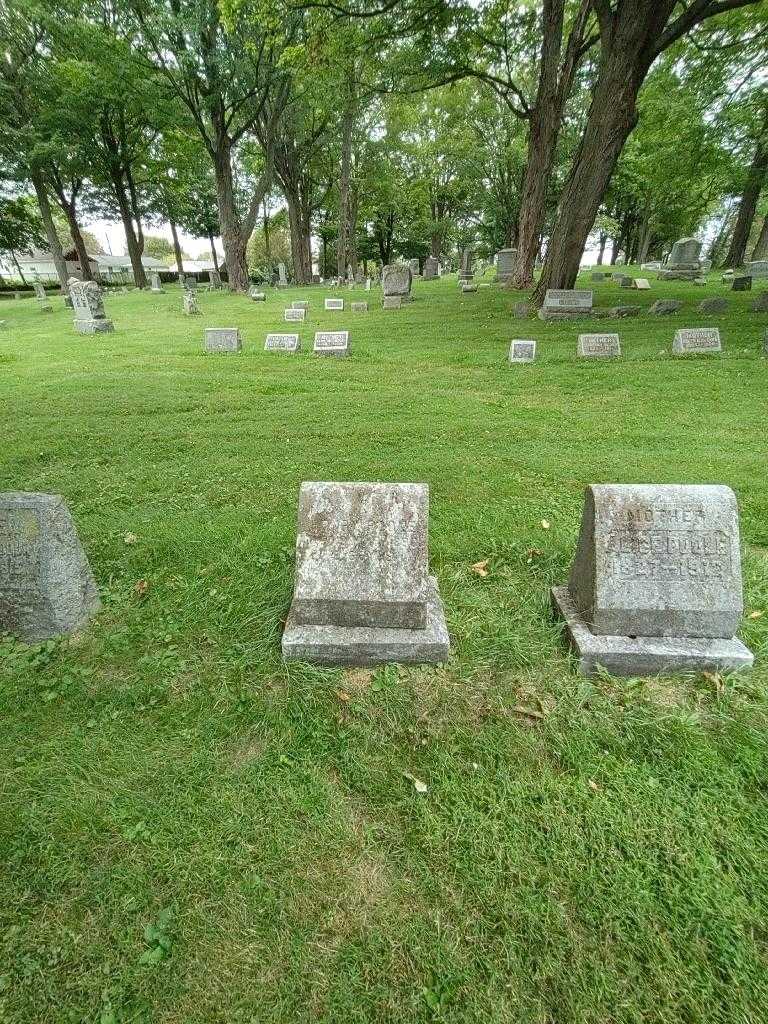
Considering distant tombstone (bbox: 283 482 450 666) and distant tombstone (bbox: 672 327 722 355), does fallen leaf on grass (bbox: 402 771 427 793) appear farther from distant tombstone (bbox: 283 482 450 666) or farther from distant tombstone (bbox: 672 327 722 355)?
distant tombstone (bbox: 672 327 722 355)

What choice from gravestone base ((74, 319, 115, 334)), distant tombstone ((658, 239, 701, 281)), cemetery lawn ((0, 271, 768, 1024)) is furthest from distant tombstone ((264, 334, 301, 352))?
distant tombstone ((658, 239, 701, 281))

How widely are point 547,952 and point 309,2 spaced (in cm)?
1554

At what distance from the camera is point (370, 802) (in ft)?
7.08

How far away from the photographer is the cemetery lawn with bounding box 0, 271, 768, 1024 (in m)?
1.61

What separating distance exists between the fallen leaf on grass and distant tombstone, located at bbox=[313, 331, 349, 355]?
390 inches

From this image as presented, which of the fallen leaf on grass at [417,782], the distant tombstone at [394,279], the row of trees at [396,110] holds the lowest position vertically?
Result: the fallen leaf on grass at [417,782]

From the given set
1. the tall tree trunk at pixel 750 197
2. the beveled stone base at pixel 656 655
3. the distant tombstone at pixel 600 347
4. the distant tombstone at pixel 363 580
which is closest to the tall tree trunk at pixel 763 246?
the tall tree trunk at pixel 750 197

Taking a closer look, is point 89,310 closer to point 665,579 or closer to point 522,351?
point 522,351

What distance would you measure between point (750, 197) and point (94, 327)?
2942 cm

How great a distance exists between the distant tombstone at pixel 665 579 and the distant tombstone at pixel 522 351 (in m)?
7.80

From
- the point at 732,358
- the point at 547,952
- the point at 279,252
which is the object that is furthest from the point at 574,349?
the point at 279,252

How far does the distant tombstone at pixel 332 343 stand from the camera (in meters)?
10.8

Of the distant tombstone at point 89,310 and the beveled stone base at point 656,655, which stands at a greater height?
the distant tombstone at point 89,310

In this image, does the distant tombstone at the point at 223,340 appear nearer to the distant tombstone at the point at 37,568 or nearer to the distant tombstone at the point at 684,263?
the distant tombstone at the point at 37,568
